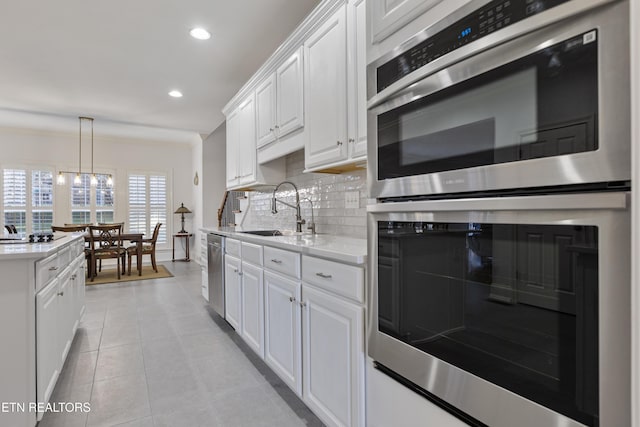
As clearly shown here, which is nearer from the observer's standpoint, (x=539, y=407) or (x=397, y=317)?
(x=539, y=407)

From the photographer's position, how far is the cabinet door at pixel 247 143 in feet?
10.9

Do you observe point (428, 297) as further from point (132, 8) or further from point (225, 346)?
point (132, 8)

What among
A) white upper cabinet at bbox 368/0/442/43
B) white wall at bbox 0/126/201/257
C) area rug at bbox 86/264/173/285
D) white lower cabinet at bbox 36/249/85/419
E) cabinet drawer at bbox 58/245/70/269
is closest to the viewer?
white upper cabinet at bbox 368/0/442/43

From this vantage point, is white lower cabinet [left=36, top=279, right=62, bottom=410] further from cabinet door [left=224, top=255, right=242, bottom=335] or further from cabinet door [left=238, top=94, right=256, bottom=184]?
cabinet door [left=238, top=94, right=256, bottom=184]

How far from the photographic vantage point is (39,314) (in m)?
1.70

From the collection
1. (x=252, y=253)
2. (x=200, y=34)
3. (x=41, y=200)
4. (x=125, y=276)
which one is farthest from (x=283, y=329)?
(x=41, y=200)

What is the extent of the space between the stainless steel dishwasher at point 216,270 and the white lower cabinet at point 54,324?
1151mm

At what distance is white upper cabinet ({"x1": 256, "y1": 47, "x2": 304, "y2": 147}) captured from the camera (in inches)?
96.3

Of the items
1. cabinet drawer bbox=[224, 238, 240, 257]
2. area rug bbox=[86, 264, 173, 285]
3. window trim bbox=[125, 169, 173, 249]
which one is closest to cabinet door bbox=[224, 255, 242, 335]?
cabinet drawer bbox=[224, 238, 240, 257]

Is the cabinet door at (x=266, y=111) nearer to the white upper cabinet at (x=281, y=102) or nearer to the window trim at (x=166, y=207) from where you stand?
the white upper cabinet at (x=281, y=102)

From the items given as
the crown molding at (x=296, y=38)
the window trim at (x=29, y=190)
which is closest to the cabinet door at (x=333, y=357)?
the crown molding at (x=296, y=38)

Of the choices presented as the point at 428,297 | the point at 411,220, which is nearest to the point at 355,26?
the point at 411,220

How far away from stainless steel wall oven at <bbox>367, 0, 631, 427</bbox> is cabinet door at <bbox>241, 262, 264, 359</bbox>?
1.31 m

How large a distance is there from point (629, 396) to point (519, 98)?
23.7 inches
